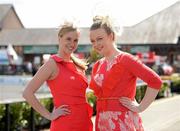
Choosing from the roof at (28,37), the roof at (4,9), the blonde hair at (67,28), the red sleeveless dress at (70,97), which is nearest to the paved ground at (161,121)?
the red sleeveless dress at (70,97)

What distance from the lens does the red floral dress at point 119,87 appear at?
12.3 feet

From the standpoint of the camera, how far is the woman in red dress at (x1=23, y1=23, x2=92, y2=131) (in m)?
3.87

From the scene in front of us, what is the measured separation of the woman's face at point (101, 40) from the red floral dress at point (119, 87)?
0.35 feet

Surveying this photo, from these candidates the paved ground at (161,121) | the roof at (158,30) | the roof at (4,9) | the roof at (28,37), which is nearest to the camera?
the paved ground at (161,121)

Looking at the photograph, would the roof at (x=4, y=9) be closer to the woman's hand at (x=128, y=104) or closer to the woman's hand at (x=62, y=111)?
the woman's hand at (x=62, y=111)

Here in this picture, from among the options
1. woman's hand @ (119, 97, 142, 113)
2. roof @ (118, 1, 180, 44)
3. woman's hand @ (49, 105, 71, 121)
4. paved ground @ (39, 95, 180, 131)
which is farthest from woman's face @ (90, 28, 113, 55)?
roof @ (118, 1, 180, 44)

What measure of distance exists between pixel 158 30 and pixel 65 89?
68.3 meters

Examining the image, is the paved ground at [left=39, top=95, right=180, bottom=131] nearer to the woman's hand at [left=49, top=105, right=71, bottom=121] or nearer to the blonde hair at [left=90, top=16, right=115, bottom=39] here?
the woman's hand at [left=49, top=105, right=71, bottom=121]

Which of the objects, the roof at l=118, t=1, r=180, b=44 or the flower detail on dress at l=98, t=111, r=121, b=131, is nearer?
Result: the flower detail on dress at l=98, t=111, r=121, b=131

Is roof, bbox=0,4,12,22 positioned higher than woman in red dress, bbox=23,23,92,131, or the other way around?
roof, bbox=0,4,12,22

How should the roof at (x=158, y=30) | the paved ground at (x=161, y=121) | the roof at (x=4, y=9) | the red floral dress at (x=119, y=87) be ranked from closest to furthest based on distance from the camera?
the red floral dress at (x=119, y=87), the paved ground at (x=161, y=121), the roof at (x=158, y=30), the roof at (x=4, y=9)

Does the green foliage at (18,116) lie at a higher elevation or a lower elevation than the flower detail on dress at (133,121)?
lower

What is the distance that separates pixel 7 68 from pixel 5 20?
1559 inches

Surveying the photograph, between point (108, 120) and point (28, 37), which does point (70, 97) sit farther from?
point (28, 37)
